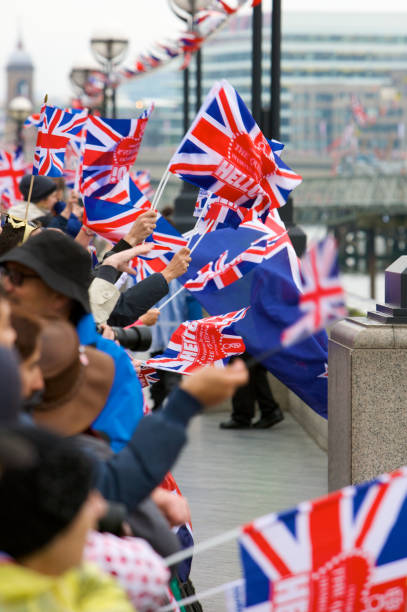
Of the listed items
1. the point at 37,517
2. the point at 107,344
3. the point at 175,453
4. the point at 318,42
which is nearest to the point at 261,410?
the point at 107,344

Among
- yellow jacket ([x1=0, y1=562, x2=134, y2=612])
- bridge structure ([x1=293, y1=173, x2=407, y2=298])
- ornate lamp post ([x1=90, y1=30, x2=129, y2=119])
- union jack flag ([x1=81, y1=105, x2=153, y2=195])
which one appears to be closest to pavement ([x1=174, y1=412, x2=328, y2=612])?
union jack flag ([x1=81, y1=105, x2=153, y2=195])

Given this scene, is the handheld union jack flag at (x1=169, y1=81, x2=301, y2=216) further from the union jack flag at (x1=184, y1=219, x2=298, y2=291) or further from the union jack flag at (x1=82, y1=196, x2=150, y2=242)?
the union jack flag at (x1=82, y1=196, x2=150, y2=242)

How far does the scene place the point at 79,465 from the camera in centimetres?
223

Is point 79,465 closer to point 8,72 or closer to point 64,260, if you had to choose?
point 64,260

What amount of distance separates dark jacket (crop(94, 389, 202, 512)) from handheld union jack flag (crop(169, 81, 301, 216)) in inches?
146

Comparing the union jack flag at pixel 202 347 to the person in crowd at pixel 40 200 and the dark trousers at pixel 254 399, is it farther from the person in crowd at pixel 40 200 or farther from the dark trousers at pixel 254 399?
the dark trousers at pixel 254 399

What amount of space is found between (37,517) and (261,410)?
9.23 meters

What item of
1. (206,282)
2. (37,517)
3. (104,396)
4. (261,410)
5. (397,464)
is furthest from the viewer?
(261,410)

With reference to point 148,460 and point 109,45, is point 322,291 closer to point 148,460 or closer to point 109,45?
point 148,460

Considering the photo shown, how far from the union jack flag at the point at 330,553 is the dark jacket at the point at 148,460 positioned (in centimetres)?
25

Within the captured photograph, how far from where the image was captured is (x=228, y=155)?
6578 millimetres

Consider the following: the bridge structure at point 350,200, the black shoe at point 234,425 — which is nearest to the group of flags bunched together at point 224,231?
the black shoe at point 234,425

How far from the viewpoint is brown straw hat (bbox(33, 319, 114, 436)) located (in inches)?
119

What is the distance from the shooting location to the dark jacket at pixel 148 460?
111 inches
